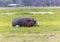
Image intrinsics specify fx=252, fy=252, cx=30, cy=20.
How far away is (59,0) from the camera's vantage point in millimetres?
79062

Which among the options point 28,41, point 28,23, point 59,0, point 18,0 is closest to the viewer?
point 28,41

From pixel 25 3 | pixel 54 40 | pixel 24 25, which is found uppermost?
pixel 54 40

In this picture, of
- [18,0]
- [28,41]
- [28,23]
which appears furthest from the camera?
[18,0]

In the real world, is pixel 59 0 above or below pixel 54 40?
below

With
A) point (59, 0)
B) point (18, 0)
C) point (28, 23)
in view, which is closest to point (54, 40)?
point (28, 23)

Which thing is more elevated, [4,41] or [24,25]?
[4,41]

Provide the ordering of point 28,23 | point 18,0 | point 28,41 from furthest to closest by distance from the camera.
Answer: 1. point 18,0
2. point 28,23
3. point 28,41

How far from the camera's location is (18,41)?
1288cm

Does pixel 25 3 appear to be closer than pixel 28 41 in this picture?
No

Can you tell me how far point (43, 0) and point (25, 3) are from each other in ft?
19.7

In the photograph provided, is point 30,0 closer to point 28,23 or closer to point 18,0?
point 18,0

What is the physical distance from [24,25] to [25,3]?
6148 centimetres

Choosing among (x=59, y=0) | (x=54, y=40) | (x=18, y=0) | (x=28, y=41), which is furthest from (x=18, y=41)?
(x=18, y=0)

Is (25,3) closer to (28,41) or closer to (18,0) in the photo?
(18,0)
